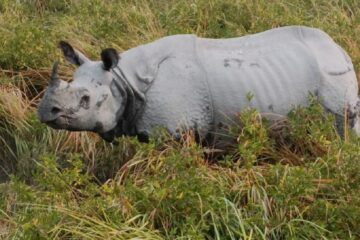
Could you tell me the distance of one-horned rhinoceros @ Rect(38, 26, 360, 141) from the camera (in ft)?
16.3

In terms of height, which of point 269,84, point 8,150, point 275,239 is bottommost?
point 8,150

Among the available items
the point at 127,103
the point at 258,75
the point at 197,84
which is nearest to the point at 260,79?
the point at 258,75

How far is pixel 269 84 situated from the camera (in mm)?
5250

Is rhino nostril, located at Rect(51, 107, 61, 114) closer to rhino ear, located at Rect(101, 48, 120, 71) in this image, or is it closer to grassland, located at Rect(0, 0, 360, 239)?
grassland, located at Rect(0, 0, 360, 239)

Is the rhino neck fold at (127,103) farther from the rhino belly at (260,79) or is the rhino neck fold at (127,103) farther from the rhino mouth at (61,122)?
the rhino belly at (260,79)

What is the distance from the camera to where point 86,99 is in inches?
194

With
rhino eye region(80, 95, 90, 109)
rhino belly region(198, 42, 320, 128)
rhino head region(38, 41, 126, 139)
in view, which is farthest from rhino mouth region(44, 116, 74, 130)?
rhino belly region(198, 42, 320, 128)

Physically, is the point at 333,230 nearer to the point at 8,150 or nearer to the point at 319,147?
the point at 319,147

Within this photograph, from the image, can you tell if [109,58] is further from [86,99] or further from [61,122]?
[61,122]

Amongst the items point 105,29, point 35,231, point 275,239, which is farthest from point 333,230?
point 105,29

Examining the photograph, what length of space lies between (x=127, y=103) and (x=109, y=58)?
31cm

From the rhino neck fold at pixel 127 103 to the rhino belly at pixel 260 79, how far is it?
0.47 metres

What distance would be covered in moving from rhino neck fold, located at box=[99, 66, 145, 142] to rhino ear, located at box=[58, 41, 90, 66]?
25cm

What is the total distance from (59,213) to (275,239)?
1.17 metres
